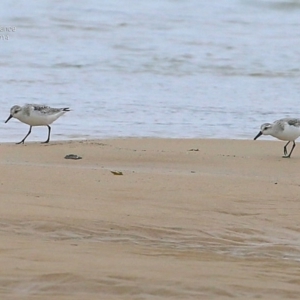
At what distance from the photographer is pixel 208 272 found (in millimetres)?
4688

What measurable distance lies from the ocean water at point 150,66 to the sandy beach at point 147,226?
3.06 metres

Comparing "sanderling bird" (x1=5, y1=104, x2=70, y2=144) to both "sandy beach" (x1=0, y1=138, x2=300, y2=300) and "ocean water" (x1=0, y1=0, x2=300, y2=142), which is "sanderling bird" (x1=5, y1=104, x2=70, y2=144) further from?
"sandy beach" (x1=0, y1=138, x2=300, y2=300)

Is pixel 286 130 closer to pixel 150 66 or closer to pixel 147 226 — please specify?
pixel 147 226

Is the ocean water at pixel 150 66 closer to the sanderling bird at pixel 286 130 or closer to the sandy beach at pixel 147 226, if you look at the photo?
the sanderling bird at pixel 286 130

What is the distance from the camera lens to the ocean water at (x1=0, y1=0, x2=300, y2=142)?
12.2 m

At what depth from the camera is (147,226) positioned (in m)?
5.74

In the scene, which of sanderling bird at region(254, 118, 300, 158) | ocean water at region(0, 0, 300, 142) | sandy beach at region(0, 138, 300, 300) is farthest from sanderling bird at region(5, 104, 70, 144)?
sanderling bird at region(254, 118, 300, 158)

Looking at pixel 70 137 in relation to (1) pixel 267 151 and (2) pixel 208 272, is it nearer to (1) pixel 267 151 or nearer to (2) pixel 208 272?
(1) pixel 267 151

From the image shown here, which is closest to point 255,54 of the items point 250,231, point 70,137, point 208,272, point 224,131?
point 224,131

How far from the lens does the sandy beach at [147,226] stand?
444 centimetres

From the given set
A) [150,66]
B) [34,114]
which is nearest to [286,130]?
[34,114]

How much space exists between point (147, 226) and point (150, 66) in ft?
38.4

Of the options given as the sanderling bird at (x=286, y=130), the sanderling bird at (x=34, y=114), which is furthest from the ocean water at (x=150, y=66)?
the sanderling bird at (x=286, y=130)

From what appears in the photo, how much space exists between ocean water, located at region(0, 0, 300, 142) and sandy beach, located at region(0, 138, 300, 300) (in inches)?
120
